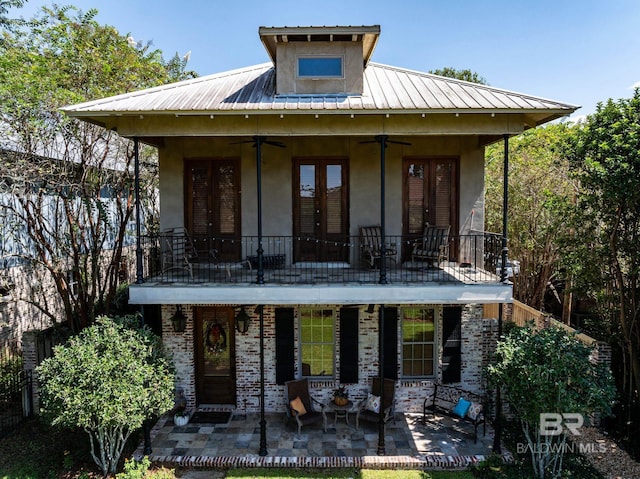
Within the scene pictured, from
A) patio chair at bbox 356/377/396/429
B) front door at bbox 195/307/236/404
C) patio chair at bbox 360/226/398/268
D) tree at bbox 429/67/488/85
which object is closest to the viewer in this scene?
patio chair at bbox 356/377/396/429

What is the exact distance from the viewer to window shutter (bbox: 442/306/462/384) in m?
10.1

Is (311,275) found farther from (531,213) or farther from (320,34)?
(531,213)

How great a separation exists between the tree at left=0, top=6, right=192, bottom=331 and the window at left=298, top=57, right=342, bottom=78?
514 centimetres

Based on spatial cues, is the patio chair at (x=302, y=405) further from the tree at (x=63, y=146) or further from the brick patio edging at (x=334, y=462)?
the tree at (x=63, y=146)

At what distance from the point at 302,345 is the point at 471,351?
165 inches

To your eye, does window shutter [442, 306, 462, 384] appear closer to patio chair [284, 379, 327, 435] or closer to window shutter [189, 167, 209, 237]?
patio chair [284, 379, 327, 435]

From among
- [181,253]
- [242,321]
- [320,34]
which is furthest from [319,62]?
[242,321]

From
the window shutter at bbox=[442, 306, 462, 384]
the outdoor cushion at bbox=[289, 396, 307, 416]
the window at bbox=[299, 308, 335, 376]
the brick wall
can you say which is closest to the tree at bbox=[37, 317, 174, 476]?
the brick wall

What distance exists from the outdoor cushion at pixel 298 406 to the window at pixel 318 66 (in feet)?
24.3

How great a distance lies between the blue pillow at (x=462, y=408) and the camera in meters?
9.18

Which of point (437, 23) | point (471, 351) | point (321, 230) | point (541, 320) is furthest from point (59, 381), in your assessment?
point (437, 23)

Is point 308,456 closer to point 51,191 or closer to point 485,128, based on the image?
point 485,128

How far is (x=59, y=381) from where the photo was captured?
6.89 m

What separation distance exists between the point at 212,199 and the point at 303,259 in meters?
2.73
